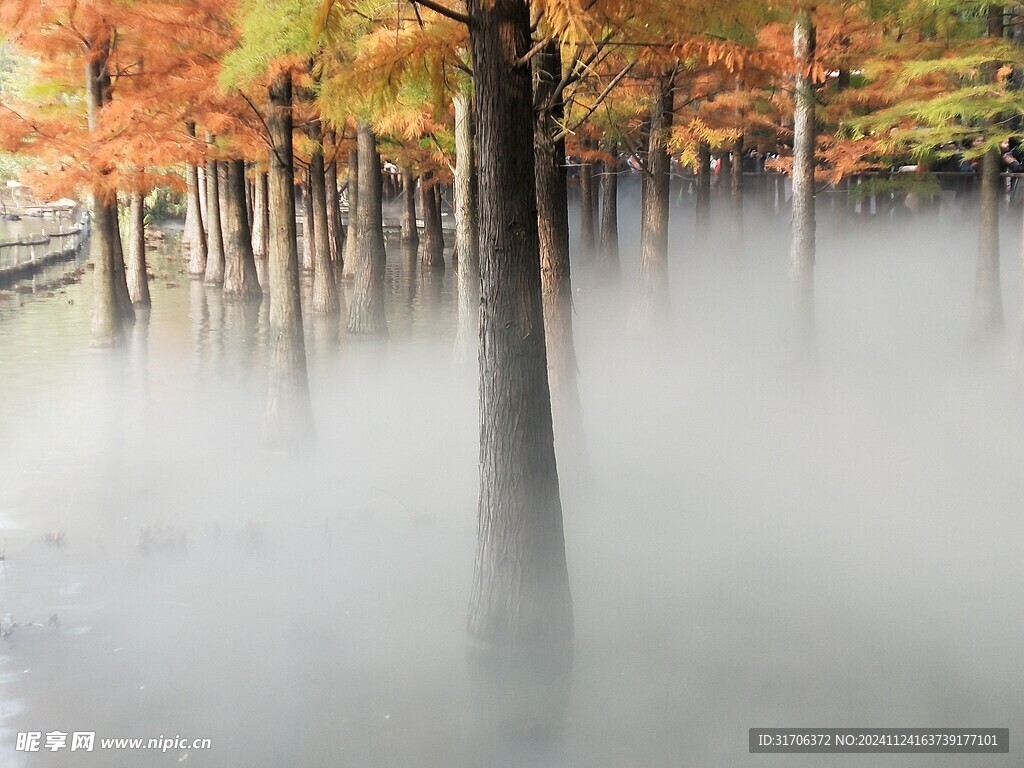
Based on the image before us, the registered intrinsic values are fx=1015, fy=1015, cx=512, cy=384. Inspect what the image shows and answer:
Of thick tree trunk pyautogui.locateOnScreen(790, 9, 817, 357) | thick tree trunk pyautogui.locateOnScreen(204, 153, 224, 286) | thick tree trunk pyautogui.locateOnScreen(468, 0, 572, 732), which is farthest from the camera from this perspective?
thick tree trunk pyautogui.locateOnScreen(204, 153, 224, 286)

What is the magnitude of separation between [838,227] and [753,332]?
13567 millimetres

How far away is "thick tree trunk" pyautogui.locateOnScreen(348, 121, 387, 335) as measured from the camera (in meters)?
21.7

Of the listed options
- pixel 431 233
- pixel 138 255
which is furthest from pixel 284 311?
pixel 431 233

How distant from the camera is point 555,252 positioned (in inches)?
451

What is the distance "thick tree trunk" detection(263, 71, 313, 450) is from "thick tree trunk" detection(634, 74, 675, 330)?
7.77 metres

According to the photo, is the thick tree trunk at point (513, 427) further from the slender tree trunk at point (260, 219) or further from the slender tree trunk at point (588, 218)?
the slender tree trunk at point (588, 218)

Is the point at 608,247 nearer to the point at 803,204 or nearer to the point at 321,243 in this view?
the point at 321,243

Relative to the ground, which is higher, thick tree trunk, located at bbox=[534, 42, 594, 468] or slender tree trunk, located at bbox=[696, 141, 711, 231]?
slender tree trunk, located at bbox=[696, 141, 711, 231]

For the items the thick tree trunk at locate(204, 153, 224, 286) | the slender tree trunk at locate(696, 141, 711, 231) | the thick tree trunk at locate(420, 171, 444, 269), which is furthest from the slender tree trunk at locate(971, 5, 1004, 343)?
the thick tree trunk at locate(204, 153, 224, 286)

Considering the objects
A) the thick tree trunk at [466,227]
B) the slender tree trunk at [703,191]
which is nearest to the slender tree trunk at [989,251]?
the thick tree trunk at [466,227]

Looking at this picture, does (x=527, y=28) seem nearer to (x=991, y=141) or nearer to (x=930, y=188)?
(x=991, y=141)

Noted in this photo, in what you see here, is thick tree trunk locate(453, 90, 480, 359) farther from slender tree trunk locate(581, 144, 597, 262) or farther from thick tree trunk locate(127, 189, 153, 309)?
slender tree trunk locate(581, 144, 597, 262)

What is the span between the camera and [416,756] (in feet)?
23.8

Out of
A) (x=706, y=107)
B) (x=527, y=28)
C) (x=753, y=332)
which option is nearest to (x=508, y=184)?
(x=527, y=28)
